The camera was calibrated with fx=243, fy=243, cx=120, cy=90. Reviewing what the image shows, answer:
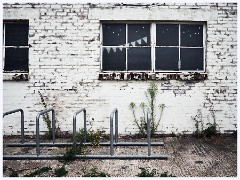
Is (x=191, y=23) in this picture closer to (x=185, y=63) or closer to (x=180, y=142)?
(x=185, y=63)

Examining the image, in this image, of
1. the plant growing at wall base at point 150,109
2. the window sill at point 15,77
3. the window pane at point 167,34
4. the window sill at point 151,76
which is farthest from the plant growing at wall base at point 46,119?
the window pane at point 167,34

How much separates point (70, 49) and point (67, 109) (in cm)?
142

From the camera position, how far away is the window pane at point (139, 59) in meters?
5.92

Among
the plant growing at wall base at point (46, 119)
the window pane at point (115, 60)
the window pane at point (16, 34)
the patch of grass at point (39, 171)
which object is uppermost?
the window pane at point (16, 34)

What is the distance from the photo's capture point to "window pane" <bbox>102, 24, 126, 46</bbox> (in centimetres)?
588

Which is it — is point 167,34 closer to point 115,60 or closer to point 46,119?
point 115,60

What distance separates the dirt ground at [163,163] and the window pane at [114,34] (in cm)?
252

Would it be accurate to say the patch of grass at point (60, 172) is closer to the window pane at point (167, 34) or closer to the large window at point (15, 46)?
the large window at point (15, 46)

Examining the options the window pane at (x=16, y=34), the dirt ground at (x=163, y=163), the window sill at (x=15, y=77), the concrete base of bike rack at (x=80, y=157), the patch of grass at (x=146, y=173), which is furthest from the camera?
the window pane at (x=16, y=34)

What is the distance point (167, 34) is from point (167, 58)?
0.58 metres

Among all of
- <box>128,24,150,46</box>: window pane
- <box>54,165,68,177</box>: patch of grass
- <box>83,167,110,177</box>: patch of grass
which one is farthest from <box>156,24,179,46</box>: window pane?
<box>54,165,68,177</box>: patch of grass

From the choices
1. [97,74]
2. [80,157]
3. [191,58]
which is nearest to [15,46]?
[97,74]

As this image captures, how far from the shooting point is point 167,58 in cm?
593

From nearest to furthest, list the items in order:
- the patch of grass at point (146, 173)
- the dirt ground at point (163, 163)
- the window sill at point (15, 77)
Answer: the patch of grass at point (146, 173), the dirt ground at point (163, 163), the window sill at point (15, 77)
